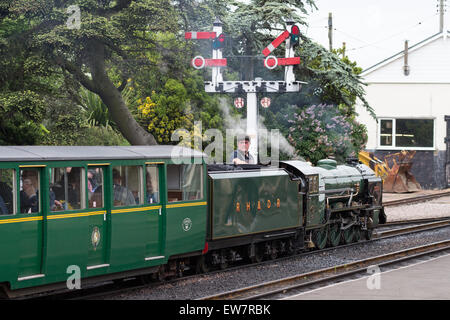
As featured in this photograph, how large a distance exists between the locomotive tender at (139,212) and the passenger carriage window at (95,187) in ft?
0.05

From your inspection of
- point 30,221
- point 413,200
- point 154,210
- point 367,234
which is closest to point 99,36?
point 367,234

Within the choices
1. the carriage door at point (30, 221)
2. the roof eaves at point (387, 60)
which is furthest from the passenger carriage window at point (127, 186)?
the roof eaves at point (387, 60)

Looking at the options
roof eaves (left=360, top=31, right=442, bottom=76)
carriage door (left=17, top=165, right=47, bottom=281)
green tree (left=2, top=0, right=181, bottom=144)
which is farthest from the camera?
roof eaves (left=360, top=31, right=442, bottom=76)

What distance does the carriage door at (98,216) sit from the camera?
11.2 m

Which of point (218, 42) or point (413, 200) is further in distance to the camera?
point (413, 200)

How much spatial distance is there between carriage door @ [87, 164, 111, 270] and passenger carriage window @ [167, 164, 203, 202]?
61.2 inches

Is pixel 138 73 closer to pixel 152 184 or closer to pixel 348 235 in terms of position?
pixel 348 235

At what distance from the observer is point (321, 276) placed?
1395 centimetres

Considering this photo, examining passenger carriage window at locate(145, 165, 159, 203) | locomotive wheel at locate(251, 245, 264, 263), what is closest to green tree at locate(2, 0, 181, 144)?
locomotive wheel at locate(251, 245, 264, 263)

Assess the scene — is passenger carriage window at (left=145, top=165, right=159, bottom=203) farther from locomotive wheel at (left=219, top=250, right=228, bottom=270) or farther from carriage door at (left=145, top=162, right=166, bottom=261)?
locomotive wheel at (left=219, top=250, right=228, bottom=270)

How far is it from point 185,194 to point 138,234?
4.46 ft

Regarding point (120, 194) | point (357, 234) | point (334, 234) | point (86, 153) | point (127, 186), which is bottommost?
point (357, 234)

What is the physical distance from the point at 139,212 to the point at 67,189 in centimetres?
151

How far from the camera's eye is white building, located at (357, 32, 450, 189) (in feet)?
132
